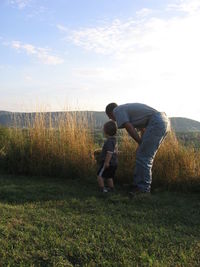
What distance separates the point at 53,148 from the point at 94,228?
10.9 feet

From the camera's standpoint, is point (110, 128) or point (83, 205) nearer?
point (83, 205)

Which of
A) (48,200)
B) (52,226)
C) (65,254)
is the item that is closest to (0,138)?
(48,200)

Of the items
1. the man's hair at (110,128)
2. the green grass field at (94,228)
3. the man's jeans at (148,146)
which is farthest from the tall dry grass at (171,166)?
the man's hair at (110,128)

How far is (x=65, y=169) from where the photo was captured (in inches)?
251

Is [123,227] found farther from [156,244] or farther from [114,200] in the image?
[114,200]

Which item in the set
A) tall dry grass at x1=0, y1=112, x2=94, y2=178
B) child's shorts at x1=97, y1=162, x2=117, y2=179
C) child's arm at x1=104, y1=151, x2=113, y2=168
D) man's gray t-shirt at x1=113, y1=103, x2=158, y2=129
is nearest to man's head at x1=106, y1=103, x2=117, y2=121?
man's gray t-shirt at x1=113, y1=103, x2=158, y2=129

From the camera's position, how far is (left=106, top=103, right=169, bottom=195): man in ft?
16.1

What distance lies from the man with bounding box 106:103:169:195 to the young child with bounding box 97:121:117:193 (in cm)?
22

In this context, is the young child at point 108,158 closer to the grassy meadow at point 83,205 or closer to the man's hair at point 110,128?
the man's hair at point 110,128

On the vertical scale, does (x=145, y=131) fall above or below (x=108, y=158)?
above

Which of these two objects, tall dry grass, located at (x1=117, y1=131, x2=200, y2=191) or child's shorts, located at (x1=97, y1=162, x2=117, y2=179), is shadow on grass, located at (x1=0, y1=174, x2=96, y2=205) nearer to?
child's shorts, located at (x1=97, y1=162, x2=117, y2=179)

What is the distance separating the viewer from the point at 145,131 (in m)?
5.00

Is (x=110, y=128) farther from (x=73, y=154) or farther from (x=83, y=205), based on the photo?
(x=73, y=154)

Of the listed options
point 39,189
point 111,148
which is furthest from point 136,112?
point 39,189
